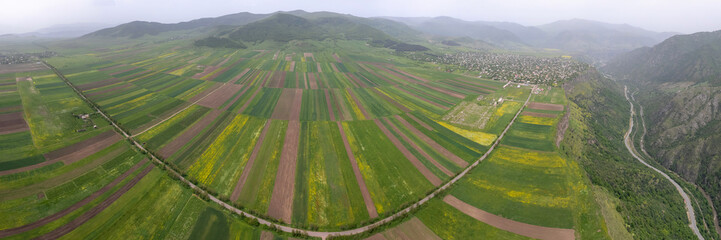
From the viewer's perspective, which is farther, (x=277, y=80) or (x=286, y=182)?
(x=277, y=80)

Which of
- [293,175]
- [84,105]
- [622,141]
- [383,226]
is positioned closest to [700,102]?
[622,141]

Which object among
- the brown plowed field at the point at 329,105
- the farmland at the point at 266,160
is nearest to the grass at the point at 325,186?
the farmland at the point at 266,160

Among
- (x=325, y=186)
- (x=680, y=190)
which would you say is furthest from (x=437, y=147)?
(x=680, y=190)

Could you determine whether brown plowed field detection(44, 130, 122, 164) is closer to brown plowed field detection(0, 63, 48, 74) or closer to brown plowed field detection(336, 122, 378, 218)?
brown plowed field detection(336, 122, 378, 218)

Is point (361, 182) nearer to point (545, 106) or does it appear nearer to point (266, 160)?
point (266, 160)

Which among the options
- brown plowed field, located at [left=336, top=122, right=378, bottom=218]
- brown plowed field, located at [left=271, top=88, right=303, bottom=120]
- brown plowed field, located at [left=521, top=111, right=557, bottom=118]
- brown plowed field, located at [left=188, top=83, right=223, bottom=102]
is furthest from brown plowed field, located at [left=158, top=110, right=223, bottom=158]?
brown plowed field, located at [left=521, top=111, right=557, bottom=118]

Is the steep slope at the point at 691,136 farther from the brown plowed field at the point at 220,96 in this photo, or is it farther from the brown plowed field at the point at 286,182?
the brown plowed field at the point at 220,96
